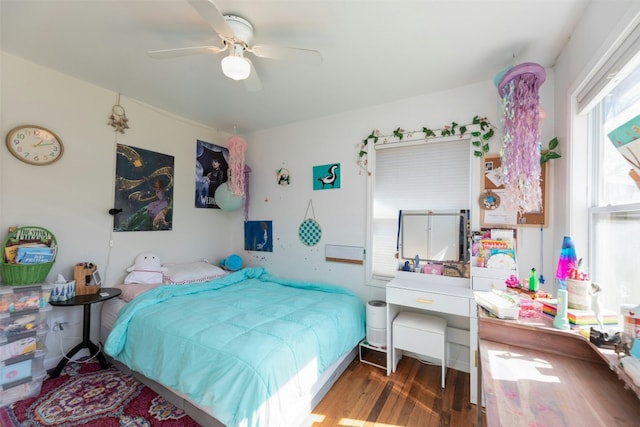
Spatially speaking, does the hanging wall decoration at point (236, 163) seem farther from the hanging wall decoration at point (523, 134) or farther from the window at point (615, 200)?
the window at point (615, 200)

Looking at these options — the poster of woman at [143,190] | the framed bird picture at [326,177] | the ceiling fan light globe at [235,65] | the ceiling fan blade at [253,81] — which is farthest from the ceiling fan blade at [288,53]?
the poster of woman at [143,190]

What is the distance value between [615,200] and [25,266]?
3.71 m

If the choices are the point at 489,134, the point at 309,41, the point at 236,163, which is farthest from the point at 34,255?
the point at 489,134

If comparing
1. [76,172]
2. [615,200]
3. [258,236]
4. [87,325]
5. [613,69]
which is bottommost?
[87,325]

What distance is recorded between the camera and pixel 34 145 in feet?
6.94

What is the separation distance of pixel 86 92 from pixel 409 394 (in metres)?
3.82

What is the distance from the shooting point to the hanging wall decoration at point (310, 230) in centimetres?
307

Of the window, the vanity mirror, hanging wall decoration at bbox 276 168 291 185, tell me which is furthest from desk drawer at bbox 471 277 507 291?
hanging wall decoration at bbox 276 168 291 185

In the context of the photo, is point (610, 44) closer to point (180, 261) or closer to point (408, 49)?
point (408, 49)

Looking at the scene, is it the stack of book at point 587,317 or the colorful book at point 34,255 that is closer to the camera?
the stack of book at point 587,317

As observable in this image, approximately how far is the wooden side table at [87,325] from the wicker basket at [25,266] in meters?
0.24

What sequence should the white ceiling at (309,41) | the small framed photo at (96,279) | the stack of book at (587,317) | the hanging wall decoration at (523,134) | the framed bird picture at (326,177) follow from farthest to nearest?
the framed bird picture at (326,177) → the small framed photo at (96,279) → the hanging wall decoration at (523,134) → the white ceiling at (309,41) → the stack of book at (587,317)

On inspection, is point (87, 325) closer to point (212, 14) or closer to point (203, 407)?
point (203, 407)

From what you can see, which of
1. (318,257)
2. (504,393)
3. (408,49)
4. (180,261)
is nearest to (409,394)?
(504,393)
